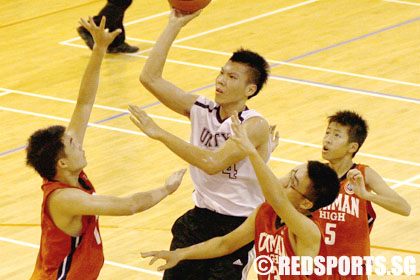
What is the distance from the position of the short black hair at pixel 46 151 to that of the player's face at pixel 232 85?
0.96 meters

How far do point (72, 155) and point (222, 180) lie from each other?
0.91 metres

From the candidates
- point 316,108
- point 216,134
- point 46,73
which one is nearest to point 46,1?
point 46,73

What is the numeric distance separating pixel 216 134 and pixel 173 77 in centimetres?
585

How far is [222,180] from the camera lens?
5242mm

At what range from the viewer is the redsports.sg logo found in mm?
4430

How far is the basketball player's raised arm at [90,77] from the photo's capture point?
5.12 m

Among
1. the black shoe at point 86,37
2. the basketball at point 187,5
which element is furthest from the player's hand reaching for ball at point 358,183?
the black shoe at point 86,37

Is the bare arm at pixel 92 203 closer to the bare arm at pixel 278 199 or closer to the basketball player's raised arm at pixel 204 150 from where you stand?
the basketball player's raised arm at pixel 204 150

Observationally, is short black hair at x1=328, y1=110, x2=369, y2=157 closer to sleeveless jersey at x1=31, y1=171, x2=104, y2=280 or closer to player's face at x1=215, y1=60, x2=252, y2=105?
player's face at x1=215, y1=60, x2=252, y2=105

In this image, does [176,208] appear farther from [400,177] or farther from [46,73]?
[46,73]

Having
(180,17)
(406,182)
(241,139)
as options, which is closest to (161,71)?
(180,17)

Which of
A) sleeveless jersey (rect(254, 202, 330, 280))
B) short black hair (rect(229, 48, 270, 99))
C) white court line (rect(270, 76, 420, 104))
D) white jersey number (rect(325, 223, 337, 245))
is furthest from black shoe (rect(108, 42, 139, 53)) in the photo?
sleeveless jersey (rect(254, 202, 330, 280))

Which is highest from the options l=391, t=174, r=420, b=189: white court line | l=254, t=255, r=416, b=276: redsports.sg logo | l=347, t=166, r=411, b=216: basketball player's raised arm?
l=391, t=174, r=420, b=189: white court line

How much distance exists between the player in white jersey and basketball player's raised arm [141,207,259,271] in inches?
12.3
